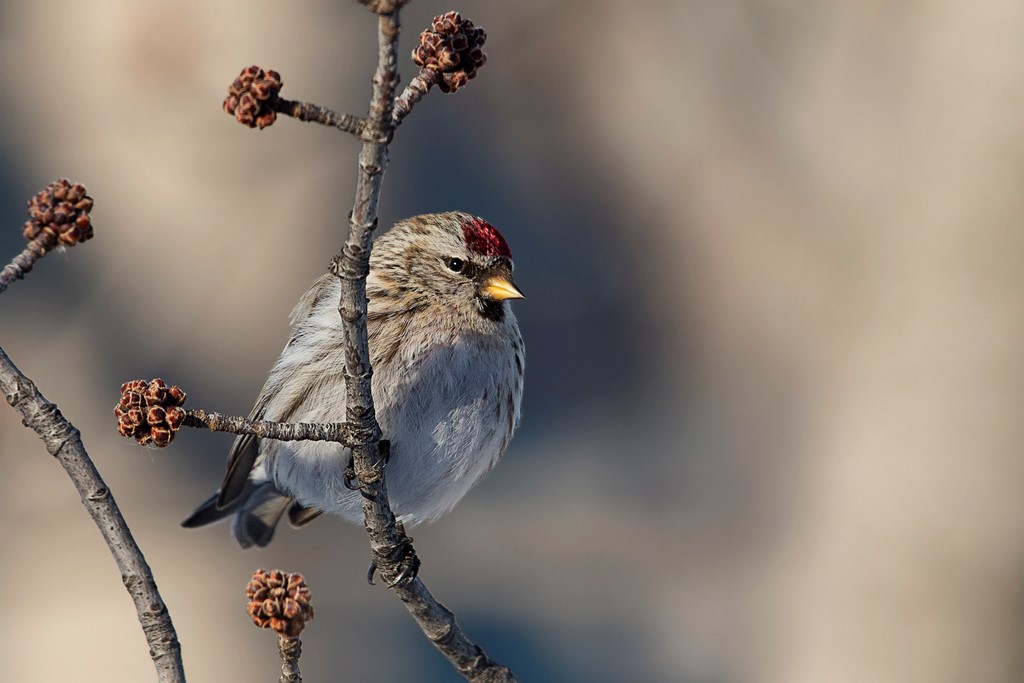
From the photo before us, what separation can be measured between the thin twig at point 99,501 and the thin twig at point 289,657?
105 mm

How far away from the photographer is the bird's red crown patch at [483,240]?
227 centimetres

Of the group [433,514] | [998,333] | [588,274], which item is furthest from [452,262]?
[998,333]

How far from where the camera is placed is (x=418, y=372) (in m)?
2.07

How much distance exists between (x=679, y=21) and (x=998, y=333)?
1.54 metres

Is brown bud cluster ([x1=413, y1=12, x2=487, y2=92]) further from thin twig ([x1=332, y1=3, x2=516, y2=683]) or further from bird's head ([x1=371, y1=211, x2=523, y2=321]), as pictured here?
bird's head ([x1=371, y1=211, x2=523, y2=321])

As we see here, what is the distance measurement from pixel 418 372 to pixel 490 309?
246 millimetres

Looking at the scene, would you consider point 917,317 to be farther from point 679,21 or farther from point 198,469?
point 198,469

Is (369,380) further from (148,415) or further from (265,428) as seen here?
(148,415)

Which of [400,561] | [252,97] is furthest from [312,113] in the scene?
[400,561]

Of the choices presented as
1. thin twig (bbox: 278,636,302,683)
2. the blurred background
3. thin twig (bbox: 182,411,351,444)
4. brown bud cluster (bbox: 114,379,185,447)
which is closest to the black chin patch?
thin twig (bbox: 182,411,351,444)

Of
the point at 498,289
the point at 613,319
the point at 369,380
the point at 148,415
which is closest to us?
the point at 148,415

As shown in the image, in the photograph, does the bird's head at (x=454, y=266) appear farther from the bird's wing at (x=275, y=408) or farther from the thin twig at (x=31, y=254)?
the thin twig at (x=31, y=254)

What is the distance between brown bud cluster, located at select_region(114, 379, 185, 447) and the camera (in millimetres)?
1039

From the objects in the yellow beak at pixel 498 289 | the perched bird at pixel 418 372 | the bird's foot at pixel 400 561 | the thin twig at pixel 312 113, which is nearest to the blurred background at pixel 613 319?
the perched bird at pixel 418 372
